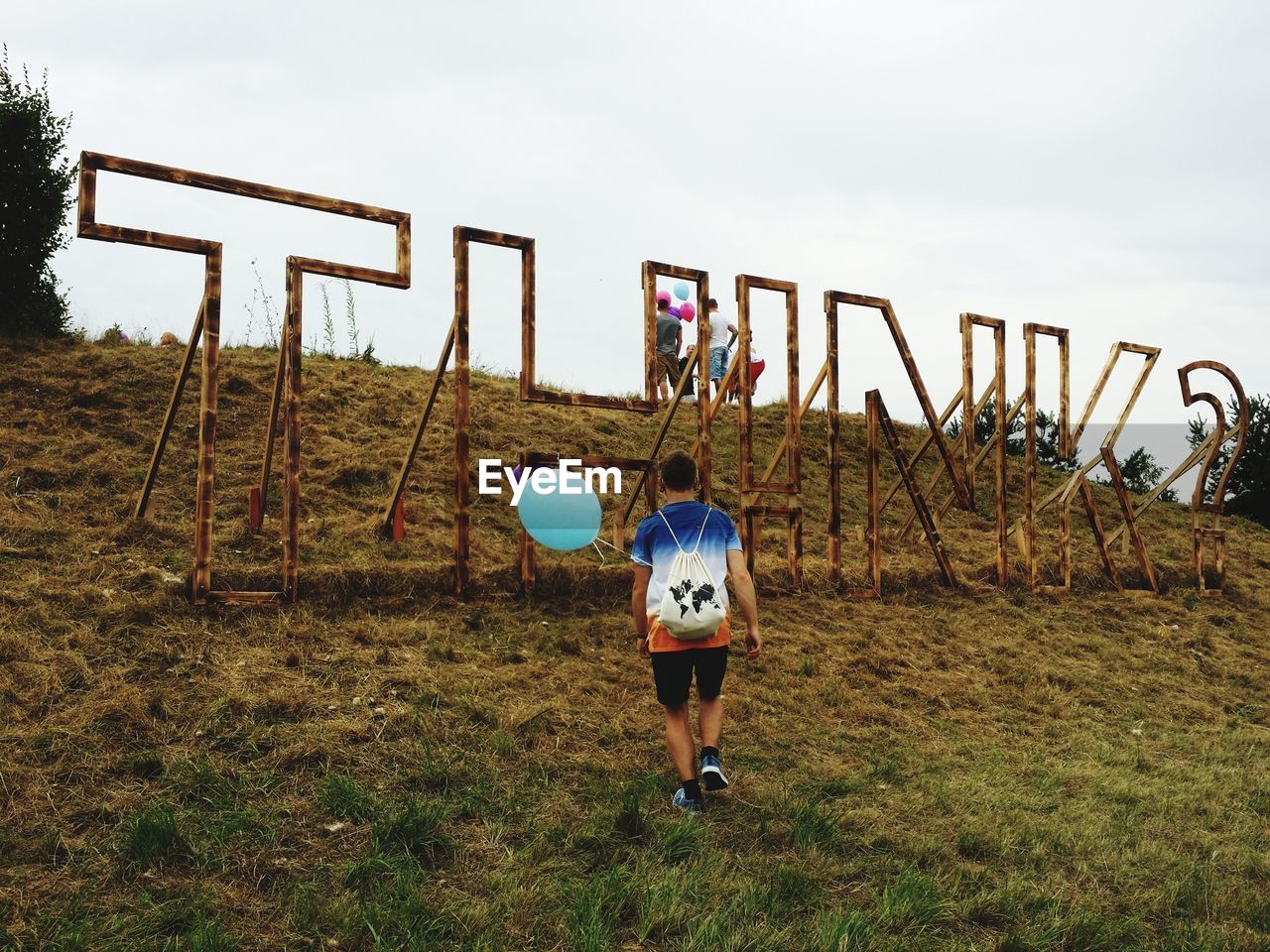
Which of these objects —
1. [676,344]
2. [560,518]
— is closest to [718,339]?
[676,344]

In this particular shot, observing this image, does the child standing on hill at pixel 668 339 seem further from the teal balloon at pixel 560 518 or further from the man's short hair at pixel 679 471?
the man's short hair at pixel 679 471

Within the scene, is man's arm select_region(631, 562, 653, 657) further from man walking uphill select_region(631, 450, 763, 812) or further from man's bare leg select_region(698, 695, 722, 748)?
man's bare leg select_region(698, 695, 722, 748)

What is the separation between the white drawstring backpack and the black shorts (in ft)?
0.46

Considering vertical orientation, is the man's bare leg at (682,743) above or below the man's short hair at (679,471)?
below

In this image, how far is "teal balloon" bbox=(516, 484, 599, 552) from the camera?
8648 mm

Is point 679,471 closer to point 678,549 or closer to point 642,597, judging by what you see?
point 678,549

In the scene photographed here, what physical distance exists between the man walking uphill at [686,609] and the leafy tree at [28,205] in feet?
34.7

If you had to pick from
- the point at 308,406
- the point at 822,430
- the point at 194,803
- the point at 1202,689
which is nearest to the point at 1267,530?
the point at 822,430

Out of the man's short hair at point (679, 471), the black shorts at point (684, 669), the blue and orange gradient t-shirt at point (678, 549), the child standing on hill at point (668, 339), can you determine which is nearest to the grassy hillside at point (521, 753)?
the black shorts at point (684, 669)

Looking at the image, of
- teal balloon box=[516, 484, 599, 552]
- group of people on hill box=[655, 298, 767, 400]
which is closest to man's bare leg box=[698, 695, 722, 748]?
teal balloon box=[516, 484, 599, 552]

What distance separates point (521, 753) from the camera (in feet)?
19.2

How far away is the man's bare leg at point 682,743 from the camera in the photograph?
17.3 feet

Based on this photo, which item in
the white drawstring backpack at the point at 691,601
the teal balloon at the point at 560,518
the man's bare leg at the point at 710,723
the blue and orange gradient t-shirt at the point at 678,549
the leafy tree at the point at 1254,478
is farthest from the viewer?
the leafy tree at the point at 1254,478

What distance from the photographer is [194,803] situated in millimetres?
4980
